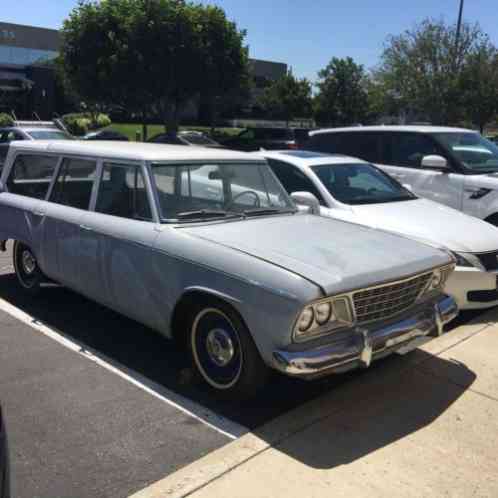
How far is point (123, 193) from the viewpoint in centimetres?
466

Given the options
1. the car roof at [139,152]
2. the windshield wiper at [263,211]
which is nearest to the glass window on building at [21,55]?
the car roof at [139,152]

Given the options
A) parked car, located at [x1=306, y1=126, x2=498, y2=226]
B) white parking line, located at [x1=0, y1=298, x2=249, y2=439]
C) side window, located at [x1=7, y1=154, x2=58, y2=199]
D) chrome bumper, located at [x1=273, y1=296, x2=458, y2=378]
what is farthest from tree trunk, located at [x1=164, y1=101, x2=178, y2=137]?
chrome bumper, located at [x1=273, y1=296, x2=458, y2=378]

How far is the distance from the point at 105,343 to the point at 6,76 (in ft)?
188

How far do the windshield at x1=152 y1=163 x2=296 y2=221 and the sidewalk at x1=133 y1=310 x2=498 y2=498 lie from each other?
1556mm

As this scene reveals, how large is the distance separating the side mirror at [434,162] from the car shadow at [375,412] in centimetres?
368

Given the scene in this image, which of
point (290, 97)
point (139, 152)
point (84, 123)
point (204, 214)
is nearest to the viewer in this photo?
point (204, 214)

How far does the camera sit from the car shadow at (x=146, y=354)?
12.9 ft

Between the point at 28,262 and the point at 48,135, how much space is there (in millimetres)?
9409

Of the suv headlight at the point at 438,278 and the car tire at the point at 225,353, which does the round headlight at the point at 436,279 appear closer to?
the suv headlight at the point at 438,278

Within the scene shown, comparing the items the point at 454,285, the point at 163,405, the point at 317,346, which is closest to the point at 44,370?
the point at 163,405

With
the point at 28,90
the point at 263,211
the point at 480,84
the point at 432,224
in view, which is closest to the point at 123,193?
the point at 263,211

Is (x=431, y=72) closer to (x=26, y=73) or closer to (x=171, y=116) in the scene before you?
(x=171, y=116)

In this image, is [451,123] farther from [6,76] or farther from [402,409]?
[6,76]

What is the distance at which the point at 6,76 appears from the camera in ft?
182
